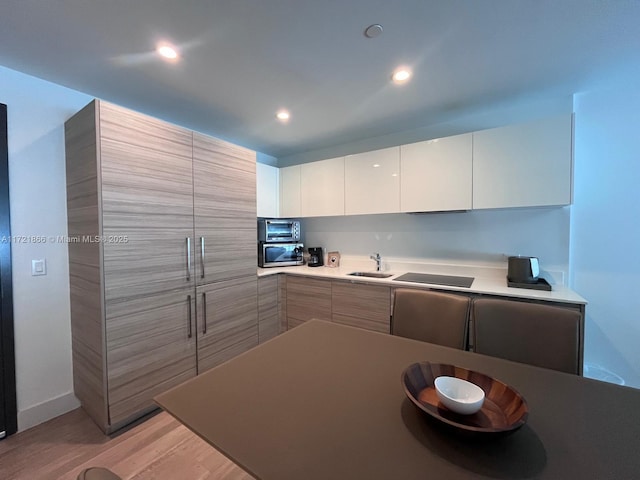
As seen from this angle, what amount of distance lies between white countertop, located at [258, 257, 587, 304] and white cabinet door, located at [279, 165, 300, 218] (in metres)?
0.69

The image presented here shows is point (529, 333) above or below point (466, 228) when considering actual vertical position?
below

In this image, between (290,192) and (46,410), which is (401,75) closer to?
(290,192)

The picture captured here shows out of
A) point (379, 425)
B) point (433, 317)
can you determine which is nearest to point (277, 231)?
point (433, 317)

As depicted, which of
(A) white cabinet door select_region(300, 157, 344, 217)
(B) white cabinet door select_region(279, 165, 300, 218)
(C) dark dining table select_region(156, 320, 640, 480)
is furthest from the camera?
(B) white cabinet door select_region(279, 165, 300, 218)

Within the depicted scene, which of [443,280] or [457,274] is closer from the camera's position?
[443,280]

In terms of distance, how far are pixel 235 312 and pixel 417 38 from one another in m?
2.35

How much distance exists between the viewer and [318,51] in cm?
151

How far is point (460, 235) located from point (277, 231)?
1930 millimetres

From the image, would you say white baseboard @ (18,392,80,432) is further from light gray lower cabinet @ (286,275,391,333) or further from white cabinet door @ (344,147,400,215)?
white cabinet door @ (344,147,400,215)

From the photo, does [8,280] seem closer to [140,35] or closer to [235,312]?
[235,312]

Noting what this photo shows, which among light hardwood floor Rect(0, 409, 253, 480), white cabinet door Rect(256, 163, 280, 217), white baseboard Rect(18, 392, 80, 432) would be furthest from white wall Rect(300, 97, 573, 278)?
white baseboard Rect(18, 392, 80, 432)

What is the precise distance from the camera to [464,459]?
0.57m

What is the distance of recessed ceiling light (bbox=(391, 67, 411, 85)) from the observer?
66.8 inches

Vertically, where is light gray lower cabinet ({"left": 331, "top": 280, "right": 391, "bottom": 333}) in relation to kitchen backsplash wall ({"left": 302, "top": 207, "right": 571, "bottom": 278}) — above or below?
below
